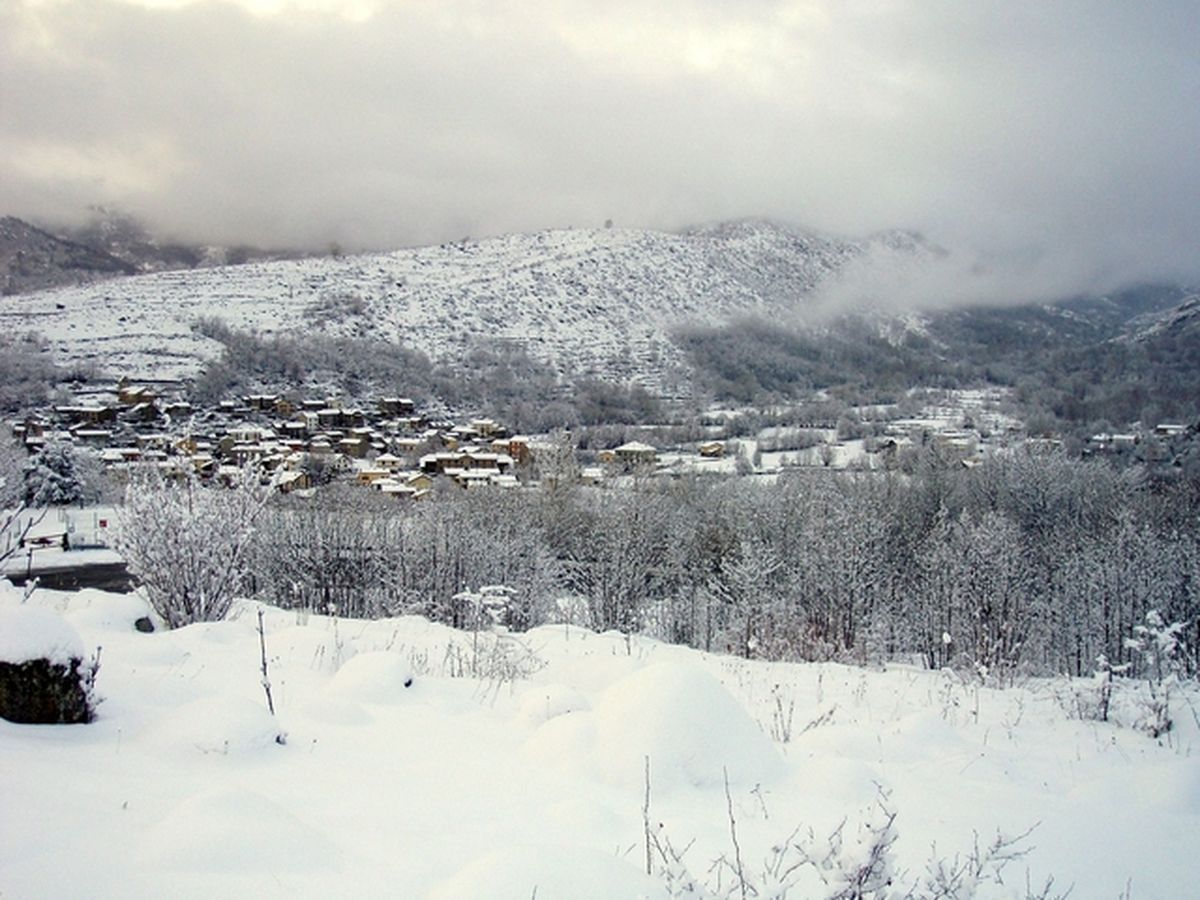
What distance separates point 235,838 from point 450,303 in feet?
467

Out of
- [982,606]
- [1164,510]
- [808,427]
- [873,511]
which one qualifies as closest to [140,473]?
[982,606]

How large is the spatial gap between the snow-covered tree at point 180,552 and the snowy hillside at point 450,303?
8286 cm

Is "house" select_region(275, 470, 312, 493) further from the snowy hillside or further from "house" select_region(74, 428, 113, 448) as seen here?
the snowy hillside

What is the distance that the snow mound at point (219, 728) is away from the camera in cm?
412

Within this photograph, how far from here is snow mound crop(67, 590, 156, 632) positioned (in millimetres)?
8164

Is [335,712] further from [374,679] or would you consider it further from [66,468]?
[66,468]

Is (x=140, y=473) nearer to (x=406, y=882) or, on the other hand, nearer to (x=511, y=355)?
(x=406, y=882)

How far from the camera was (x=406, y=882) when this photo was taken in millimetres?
2920

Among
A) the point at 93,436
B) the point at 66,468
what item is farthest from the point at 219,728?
the point at 93,436

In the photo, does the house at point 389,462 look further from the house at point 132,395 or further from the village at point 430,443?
the house at point 132,395

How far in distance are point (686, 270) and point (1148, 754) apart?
186 meters

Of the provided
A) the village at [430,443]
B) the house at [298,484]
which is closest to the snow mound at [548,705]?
the house at [298,484]

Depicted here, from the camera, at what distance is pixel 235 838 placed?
9.47 feet

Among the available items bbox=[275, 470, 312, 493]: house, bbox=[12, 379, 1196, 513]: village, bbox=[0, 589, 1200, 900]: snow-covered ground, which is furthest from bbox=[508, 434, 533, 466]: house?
bbox=[0, 589, 1200, 900]: snow-covered ground
